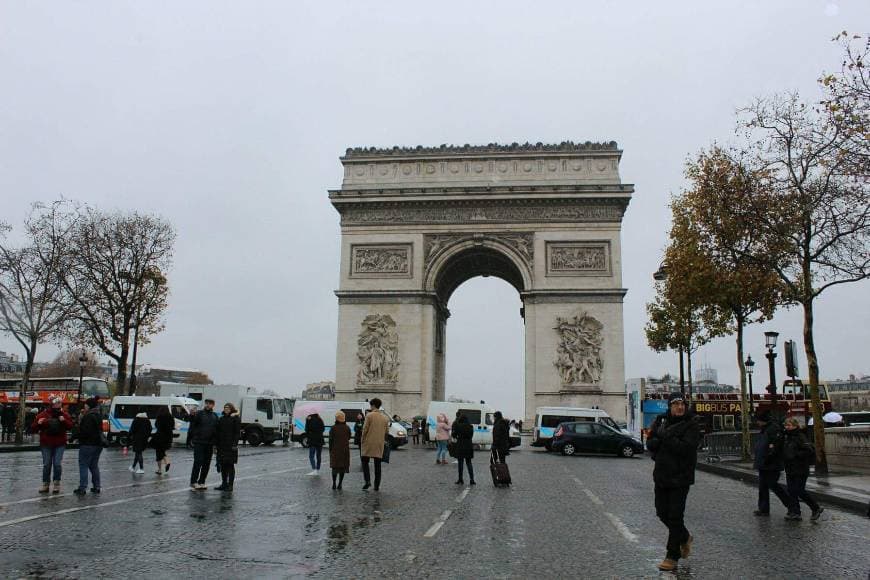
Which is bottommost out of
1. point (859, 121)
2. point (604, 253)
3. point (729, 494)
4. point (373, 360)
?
point (729, 494)

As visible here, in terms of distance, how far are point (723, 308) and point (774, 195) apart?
572 centimetres

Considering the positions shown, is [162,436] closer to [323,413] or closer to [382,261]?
[323,413]

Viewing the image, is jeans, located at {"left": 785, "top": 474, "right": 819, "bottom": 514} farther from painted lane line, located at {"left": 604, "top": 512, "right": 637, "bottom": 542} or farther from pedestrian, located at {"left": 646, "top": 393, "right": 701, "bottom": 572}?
pedestrian, located at {"left": 646, "top": 393, "right": 701, "bottom": 572}

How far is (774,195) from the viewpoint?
21562 mm

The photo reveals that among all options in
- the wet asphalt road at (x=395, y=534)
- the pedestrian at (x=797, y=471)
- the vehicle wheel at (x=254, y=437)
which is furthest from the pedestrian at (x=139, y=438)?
the vehicle wheel at (x=254, y=437)

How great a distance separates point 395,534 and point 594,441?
22562 millimetres

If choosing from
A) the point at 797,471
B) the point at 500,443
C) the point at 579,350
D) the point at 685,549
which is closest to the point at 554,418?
the point at 579,350

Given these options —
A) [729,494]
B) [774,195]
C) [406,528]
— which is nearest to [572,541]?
[406,528]

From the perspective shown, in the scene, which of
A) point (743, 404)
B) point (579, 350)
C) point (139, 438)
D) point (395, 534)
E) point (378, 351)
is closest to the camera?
point (395, 534)

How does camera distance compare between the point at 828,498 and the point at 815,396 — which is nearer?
the point at 828,498

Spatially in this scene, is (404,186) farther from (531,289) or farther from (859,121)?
(859,121)

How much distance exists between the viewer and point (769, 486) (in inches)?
478

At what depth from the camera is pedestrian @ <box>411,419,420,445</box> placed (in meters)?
38.0

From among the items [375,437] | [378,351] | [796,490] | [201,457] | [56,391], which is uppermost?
[378,351]
